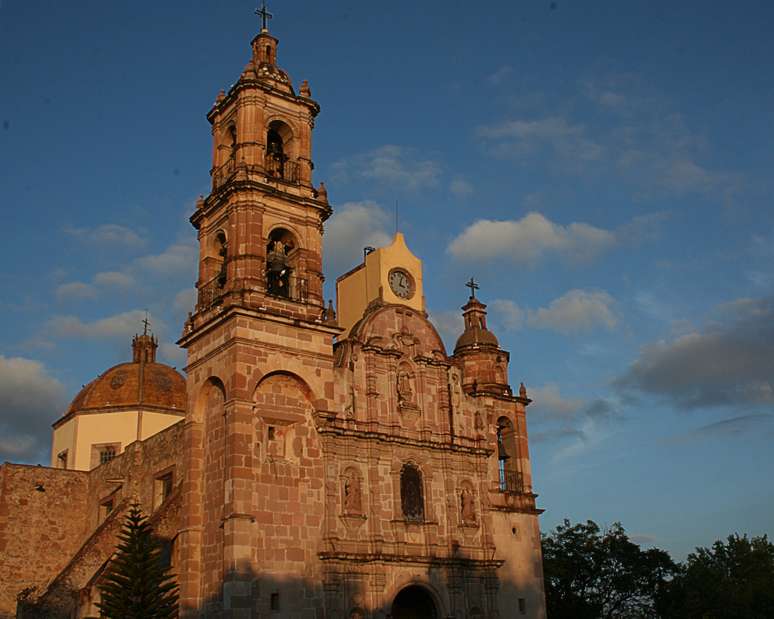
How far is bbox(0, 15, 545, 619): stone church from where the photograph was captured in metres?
27.6

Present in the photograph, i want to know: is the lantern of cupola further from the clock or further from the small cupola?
the small cupola

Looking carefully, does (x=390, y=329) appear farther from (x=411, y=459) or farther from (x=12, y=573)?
(x=12, y=573)

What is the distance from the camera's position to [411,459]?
31.9m

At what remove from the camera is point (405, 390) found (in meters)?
32.8

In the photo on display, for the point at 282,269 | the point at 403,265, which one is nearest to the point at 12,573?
the point at 282,269

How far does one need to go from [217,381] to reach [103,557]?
26.9 feet

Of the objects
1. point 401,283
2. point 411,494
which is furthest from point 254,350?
point 401,283

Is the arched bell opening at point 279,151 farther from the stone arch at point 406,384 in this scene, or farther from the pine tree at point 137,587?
the pine tree at point 137,587

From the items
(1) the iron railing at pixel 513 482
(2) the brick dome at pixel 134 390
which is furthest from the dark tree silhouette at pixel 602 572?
(2) the brick dome at pixel 134 390

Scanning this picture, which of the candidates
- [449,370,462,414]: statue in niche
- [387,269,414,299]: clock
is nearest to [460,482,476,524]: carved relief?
[449,370,462,414]: statue in niche

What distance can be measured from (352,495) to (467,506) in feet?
17.0

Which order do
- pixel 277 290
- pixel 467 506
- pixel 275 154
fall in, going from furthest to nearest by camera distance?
pixel 275 154 → pixel 467 506 → pixel 277 290

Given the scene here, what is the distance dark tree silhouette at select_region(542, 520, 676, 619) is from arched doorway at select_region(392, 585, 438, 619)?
14881 millimetres

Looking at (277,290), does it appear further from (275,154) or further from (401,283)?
(401,283)
